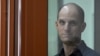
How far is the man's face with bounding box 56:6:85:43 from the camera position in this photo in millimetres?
1146

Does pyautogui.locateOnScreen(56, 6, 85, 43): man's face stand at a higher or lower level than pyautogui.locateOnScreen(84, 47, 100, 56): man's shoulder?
higher

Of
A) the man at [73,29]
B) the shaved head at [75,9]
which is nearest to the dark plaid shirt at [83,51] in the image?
the man at [73,29]

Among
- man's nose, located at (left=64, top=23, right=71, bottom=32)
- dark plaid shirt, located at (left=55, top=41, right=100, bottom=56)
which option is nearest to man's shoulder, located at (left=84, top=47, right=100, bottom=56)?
dark plaid shirt, located at (left=55, top=41, right=100, bottom=56)

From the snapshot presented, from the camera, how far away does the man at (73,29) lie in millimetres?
1144

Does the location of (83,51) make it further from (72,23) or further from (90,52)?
(72,23)

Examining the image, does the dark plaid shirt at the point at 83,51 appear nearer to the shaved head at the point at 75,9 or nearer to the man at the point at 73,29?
the man at the point at 73,29

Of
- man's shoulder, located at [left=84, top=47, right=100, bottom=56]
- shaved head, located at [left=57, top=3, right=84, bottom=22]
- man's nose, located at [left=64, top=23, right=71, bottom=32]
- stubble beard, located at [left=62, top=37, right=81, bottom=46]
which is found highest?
shaved head, located at [left=57, top=3, right=84, bottom=22]

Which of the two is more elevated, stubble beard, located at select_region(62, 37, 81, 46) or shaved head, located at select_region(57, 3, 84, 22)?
shaved head, located at select_region(57, 3, 84, 22)

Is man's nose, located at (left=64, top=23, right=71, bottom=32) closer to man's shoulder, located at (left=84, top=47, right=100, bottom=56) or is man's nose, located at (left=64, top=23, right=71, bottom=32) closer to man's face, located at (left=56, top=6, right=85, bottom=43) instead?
man's face, located at (left=56, top=6, right=85, bottom=43)

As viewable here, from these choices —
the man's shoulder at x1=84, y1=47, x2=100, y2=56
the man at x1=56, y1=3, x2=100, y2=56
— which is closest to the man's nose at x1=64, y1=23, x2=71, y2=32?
the man at x1=56, y1=3, x2=100, y2=56

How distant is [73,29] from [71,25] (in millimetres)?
22

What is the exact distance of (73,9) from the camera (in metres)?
1.15

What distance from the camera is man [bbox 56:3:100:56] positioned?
1144 mm

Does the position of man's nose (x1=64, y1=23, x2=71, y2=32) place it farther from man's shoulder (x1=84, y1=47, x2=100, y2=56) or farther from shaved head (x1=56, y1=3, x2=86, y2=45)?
man's shoulder (x1=84, y1=47, x2=100, y2=56)
